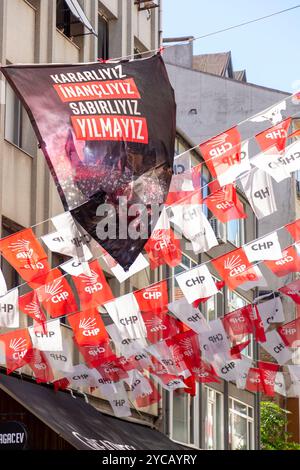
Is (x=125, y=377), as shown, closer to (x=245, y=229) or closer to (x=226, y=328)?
(x=226, y=328)

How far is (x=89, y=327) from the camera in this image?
22.6 meters

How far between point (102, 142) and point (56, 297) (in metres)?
4.09

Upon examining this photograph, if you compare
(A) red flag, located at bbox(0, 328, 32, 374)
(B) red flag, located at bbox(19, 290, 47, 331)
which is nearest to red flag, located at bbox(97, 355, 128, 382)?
(A) red flag, located at bbox(0, 328, 32, 374)

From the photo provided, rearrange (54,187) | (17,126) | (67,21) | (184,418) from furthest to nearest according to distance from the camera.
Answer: (184,418) < (67,21) < (54,187) < (17,126)

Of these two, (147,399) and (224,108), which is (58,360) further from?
(224,108)

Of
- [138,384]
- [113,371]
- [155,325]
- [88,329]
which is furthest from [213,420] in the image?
[88,329]

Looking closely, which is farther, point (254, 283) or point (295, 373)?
point (295, 373)

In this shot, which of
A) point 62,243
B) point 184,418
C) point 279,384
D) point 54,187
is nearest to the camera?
point 62,243

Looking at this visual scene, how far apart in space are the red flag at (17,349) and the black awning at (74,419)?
103 centimetres

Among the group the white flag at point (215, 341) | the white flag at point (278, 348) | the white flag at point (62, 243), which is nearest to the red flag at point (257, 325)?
the white flag at point (278, 348)

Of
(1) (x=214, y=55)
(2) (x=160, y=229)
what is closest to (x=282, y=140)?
(2) (x=160, y=229)

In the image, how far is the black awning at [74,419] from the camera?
22609mm

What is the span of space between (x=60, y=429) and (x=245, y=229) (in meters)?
24.1

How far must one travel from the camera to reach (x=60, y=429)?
22469 mm
